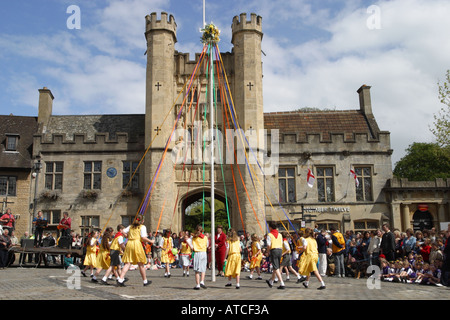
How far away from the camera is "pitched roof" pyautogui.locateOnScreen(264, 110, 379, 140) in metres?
30.1

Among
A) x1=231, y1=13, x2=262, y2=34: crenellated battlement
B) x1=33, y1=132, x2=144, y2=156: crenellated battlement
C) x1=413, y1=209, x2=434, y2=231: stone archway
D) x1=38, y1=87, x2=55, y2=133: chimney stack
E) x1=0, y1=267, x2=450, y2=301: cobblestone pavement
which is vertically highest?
x1=231, y1=13, x2=262, y2=34: crenellated battlement

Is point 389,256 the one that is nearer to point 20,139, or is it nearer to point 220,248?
point 220,248

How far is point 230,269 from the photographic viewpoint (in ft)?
39.2

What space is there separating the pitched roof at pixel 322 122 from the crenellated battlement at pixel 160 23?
9051mm

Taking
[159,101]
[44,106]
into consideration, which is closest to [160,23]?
[159,101]

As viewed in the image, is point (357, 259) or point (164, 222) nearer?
point (357, 259)

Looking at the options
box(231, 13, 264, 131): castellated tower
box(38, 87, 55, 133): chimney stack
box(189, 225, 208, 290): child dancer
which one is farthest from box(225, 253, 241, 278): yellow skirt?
box(38, 87, 55, 133): chimney stack

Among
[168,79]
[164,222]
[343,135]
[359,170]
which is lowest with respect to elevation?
[164,222]

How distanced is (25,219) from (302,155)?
57.3 feet

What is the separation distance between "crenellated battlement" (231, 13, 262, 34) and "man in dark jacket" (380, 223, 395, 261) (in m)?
16.6

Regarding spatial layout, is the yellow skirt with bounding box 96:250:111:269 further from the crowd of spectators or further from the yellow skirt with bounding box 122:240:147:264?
the yellow skirt with bounding box 122:240:147:264
